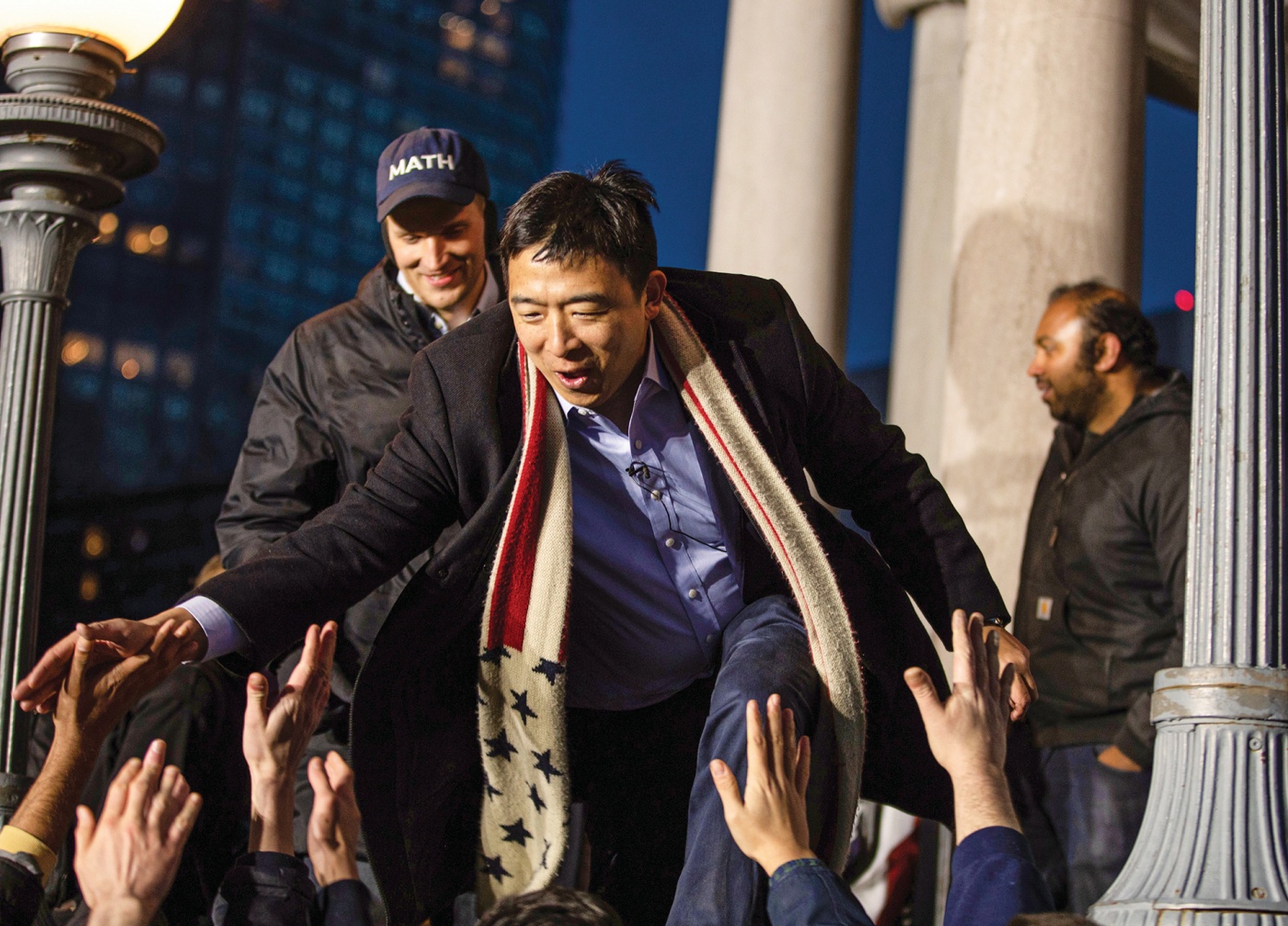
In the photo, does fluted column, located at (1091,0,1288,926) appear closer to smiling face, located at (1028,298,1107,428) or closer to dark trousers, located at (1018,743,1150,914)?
dark trousers, located at (1018,743,1150,914)

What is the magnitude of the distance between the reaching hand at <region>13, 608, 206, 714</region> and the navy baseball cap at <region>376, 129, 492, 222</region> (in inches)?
74.6

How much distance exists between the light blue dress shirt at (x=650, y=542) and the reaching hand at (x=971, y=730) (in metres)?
0.73

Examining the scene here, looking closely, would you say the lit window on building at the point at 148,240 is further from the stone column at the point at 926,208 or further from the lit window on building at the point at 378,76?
the stone column at the point at 926,208

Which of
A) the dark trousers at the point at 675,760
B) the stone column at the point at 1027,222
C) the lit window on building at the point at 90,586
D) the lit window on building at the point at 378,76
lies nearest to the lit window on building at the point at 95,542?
the lit window on building at the point at 90,586

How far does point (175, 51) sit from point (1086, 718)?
79.0 meters

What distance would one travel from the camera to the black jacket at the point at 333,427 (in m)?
5.16

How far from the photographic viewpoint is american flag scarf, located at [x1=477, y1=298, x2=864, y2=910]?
12.2 ft

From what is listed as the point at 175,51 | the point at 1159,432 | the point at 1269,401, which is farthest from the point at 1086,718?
the point at 175,51

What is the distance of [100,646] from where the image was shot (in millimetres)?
3432

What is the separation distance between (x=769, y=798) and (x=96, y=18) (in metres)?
3.51

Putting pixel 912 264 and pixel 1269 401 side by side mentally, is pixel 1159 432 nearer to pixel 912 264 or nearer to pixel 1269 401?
pixel 1269 401

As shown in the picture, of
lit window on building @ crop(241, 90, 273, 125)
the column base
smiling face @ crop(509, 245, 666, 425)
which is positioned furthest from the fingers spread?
lit window on building @ crop(241, 90, 273, 125)

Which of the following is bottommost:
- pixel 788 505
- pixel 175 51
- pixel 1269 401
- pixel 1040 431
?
pixel 788 505

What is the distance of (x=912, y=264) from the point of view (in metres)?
13.0
